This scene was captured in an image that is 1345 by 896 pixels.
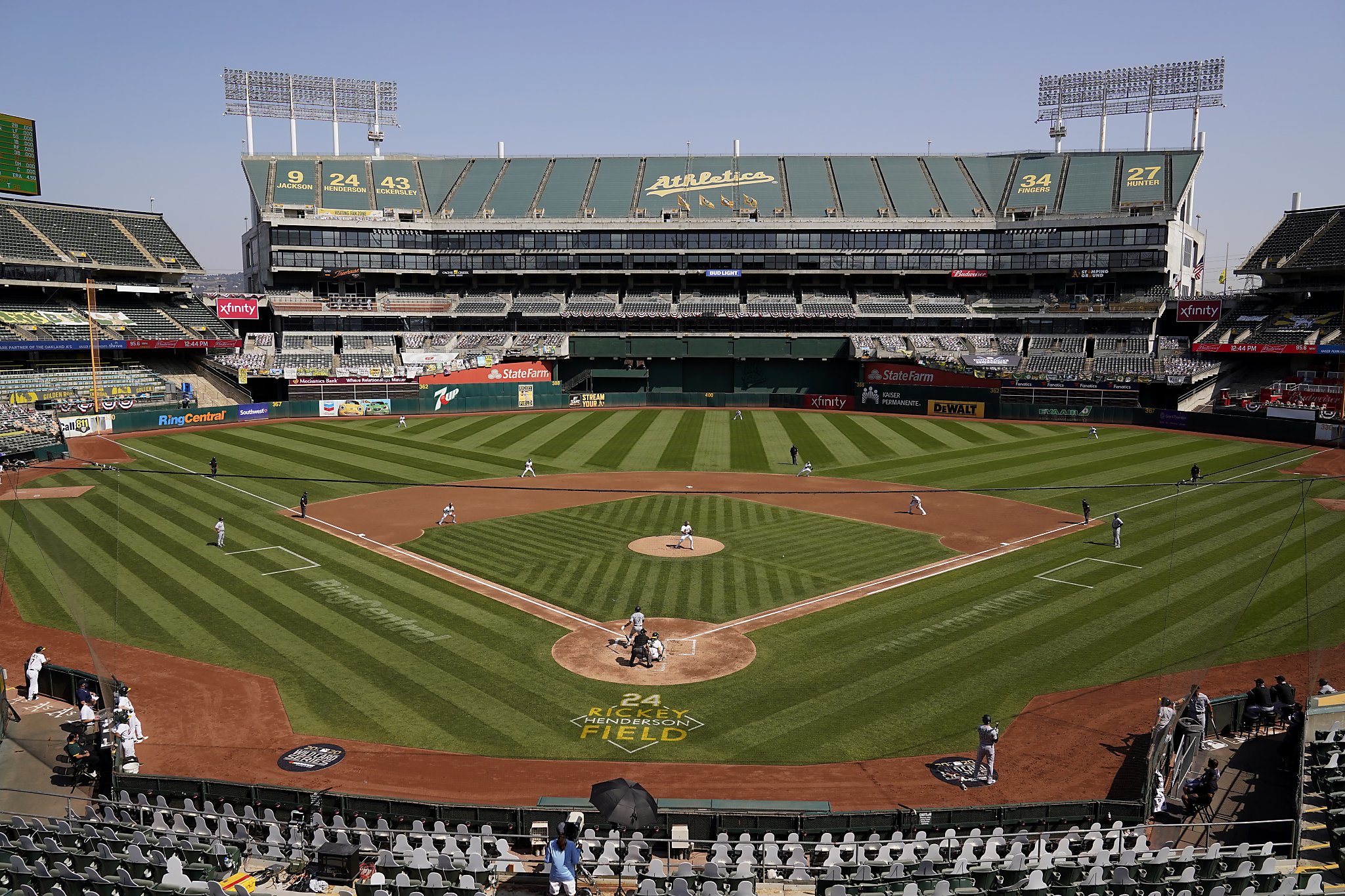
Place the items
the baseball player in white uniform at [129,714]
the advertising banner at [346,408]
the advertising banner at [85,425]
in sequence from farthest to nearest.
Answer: the advertising banner at [346,408] → the advertising banner at [85,425] → the baseball player in white uniform at [129,714]

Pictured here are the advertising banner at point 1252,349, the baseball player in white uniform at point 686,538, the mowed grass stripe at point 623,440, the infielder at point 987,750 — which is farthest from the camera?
the advertising banner at point 1252,349

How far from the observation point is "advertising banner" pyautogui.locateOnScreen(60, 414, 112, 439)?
56906 mm

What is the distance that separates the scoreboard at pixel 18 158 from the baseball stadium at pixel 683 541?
3.45 metres

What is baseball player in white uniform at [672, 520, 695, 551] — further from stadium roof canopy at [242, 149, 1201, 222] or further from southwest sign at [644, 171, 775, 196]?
southwest sign at [644, 171, 775, 196]

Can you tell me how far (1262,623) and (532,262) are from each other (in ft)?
250

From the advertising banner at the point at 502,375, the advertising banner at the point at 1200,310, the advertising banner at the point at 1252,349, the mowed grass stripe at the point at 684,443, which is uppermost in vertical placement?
the advertising banner at the point at 1200,310

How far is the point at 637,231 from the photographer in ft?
294

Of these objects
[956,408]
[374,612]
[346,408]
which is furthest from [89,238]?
[956,408]

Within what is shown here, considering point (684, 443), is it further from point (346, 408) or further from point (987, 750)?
point (987, 750)

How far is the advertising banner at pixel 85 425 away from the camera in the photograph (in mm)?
56906

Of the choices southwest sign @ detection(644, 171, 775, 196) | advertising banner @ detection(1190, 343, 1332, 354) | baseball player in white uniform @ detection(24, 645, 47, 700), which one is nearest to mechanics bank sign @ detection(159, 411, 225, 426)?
baseball player in white uniform @ detection(24, 645, 47, 700)

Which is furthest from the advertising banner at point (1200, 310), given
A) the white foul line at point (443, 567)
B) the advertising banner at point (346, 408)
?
the white foul line at point (443, 567)

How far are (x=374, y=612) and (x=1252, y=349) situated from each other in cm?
6873

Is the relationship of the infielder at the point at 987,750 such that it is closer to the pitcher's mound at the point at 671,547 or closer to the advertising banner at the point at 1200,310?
the pitcher's mound at the point at 671,547
